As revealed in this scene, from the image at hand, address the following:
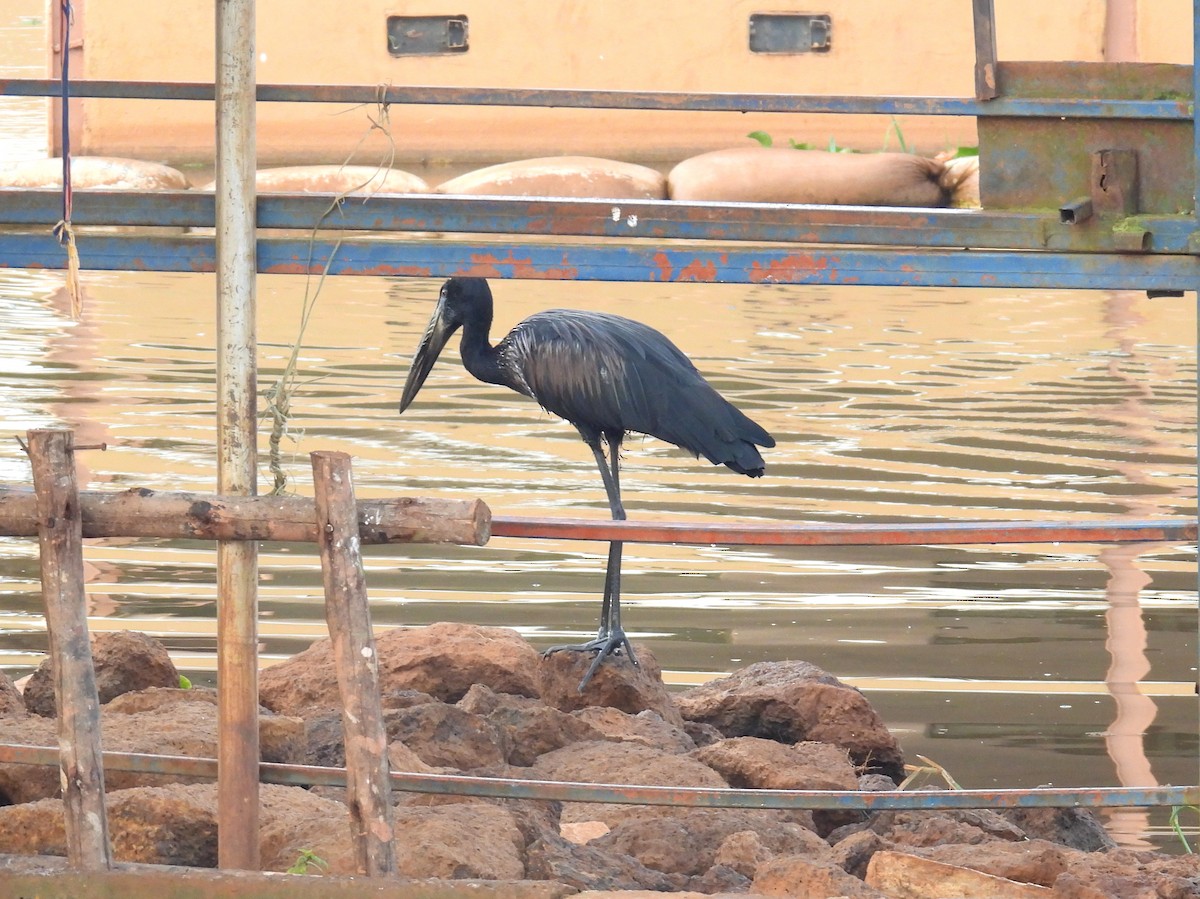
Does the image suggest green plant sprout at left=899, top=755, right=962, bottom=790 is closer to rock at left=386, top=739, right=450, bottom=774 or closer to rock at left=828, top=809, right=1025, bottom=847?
rock at left=828, top=809, right=1025, bottom=847

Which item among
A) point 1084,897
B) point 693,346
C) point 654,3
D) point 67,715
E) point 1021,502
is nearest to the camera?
point 67,715

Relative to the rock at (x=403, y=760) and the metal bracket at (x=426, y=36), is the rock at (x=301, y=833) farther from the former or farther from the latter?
the metal bracket at (x=426, y=36)

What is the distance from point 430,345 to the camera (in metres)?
6.73

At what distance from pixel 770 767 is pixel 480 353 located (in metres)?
2.15

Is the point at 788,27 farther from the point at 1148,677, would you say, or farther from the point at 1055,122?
the point at 1055,122

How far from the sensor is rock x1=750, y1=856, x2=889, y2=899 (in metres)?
3.63

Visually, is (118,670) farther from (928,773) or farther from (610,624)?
(928,773)

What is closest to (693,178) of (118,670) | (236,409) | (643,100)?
(118,670)

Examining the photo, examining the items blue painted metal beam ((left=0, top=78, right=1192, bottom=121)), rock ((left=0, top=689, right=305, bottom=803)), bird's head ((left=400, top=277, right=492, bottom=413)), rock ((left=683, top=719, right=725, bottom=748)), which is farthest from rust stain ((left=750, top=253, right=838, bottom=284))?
bird's head ((left=400, top=277, right=492, bottom=413))

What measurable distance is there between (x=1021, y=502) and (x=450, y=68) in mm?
10713

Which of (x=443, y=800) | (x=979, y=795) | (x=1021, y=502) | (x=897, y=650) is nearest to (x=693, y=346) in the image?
(x=1021, y=502)

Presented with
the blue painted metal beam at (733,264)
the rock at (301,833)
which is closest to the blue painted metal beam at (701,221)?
the blue painted metal beam at (733,264)

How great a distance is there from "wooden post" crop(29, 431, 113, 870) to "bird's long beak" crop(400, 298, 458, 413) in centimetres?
331

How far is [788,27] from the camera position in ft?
58.1
